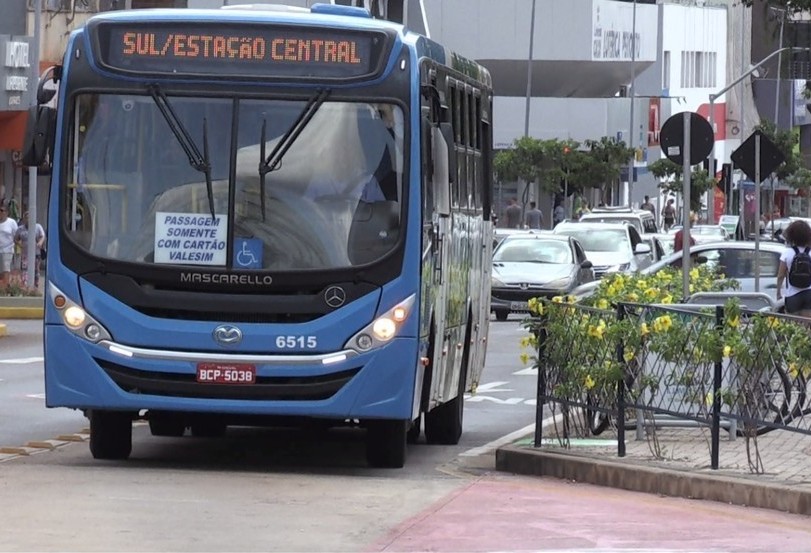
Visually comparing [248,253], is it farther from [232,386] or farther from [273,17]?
[273,17]

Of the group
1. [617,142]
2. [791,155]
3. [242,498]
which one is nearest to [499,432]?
[242,498]

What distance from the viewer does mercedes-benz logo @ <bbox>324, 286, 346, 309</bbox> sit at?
13.4 metres

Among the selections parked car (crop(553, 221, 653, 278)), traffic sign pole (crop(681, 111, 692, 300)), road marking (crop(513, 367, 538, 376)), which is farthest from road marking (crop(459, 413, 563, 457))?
parked car (crop(553, 221, 653, 278))

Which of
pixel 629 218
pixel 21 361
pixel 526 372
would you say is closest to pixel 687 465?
pixel 526 372

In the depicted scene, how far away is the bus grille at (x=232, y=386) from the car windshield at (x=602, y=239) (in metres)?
28.3

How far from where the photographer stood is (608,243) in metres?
42.0

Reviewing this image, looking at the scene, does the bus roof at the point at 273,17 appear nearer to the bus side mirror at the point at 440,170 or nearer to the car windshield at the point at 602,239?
the bus side mirror at the point at 440,170

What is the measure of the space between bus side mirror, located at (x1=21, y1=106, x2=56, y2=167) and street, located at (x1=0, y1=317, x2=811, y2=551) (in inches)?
75.3

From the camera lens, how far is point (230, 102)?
13.6m

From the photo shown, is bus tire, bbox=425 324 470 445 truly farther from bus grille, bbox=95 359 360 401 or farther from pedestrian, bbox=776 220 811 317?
pedestrian, bbox=776 220 811 317

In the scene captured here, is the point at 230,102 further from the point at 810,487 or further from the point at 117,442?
the point at 810,487

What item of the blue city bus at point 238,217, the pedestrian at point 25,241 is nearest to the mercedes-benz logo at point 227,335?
the blue city bus at point 238,217

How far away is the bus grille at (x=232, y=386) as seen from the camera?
13.3 meters

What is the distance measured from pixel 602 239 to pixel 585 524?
31298 mm
